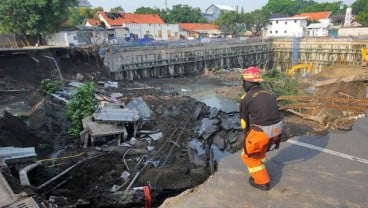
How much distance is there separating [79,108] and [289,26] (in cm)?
5067

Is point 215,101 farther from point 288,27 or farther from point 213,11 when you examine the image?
point 213,11

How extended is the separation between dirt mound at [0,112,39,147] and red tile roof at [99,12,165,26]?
35.9 meters

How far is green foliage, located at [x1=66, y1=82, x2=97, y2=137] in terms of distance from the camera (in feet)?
38.9

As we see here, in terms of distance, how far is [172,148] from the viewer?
1057cm

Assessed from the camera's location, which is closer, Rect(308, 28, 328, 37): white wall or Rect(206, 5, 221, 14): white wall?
Rect(308, 28, 328, 37): white wall

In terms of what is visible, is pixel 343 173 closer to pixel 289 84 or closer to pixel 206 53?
pixel 289 84

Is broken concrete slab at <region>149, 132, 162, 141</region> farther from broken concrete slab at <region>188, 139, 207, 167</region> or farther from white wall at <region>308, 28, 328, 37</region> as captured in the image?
→ white wall at <region>308, 28, 328, 37</region>

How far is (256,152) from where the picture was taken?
412cm

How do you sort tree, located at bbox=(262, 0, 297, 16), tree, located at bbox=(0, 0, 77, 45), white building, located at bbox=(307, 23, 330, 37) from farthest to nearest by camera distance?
tree, located at bbox=(262, 0, 297, 16)
white building, located at bbox=(307, 23, 330, 37)
tree, located at bbox=(0, 0, 77, 45)

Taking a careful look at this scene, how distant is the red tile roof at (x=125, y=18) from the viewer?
4466cm

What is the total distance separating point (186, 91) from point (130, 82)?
4462 millimetres

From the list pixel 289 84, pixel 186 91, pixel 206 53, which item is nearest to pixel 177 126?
pixel 289 84

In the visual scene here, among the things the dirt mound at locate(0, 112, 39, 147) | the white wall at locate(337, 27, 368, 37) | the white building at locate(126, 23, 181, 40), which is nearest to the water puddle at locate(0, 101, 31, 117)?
the dirt mound at locate(0, 112, 39, 147)

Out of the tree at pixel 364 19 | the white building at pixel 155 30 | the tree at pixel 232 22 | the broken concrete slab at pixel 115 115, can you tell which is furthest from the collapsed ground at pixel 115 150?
the tree at pixel 364 19
